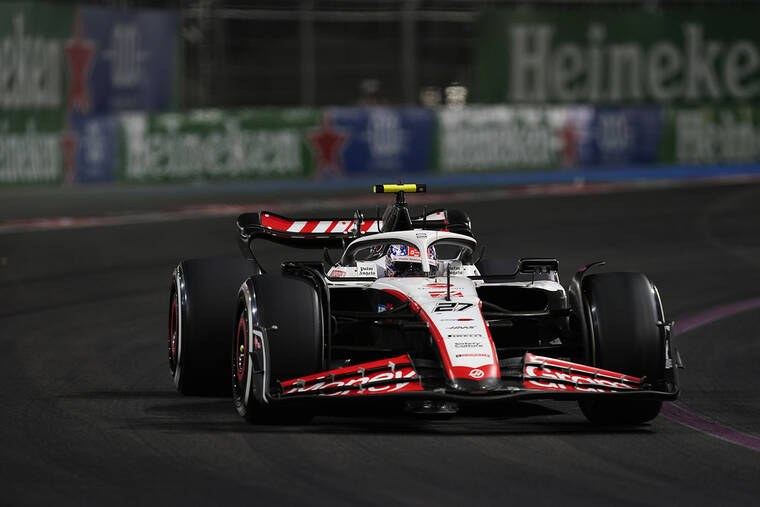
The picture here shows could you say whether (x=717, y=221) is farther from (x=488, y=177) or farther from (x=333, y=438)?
(x=333, y=438)

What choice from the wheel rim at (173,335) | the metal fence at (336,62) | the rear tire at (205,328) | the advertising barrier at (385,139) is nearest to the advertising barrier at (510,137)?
the advertising barrier at (385,139)

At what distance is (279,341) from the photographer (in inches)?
326

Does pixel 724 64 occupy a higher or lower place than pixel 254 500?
higher

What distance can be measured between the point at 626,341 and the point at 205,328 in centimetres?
256

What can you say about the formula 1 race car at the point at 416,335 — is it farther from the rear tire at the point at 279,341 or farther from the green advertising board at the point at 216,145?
the green advertising board at the point at 216,145

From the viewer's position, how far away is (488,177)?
3272 cm

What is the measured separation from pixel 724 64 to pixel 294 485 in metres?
29.4

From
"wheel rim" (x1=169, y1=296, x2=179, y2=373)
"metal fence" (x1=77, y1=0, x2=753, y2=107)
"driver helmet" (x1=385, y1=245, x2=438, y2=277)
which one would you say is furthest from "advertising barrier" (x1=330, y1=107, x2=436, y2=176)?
"driver helmet" (x1=385, y1=245, x2=438, y2=277)

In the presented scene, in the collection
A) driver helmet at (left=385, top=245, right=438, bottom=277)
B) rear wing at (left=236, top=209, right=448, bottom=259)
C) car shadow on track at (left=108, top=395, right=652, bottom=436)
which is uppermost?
rear wing at (left=236, top=209, right=448, bottom=259)

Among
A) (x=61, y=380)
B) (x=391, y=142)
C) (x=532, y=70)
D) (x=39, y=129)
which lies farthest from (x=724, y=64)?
(x=61, y=380)

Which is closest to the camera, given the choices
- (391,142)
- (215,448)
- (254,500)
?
(254,500)

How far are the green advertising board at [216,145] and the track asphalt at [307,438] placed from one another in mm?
15134

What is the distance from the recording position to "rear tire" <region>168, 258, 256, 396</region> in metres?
9.42

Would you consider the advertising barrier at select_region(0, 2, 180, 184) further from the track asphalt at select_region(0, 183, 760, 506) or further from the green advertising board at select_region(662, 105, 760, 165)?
the track asphalt at select_region(0, 183, 760, 506)
